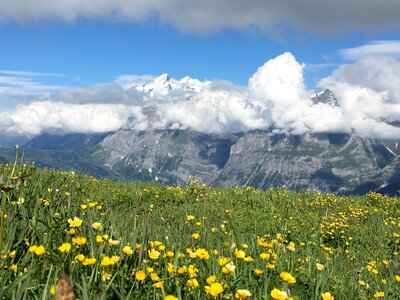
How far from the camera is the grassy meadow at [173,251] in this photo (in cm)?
347

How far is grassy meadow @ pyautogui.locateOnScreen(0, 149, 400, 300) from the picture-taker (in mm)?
3473

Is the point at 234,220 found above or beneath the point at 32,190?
beneath

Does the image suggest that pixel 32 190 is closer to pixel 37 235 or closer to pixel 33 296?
pixel 37 235

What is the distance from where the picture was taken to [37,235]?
447 cm

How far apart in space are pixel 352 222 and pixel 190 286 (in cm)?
1106

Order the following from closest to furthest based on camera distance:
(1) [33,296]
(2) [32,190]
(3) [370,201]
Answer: (1) [33,296] < (2) [32,190] < (3) [370,201]

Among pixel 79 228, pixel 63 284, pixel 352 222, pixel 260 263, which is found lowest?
pixel 352 222

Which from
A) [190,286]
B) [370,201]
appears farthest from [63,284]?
[370,201]

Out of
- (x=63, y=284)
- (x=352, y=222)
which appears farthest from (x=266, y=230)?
(x=63, y=284)

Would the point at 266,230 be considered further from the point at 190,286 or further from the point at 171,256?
the point at 190,286

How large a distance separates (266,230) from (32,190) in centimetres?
614

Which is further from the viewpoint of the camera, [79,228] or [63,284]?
[79,228]

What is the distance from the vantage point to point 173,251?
16.4 ft

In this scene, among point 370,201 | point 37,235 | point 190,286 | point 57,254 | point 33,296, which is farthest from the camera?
point 370,201
